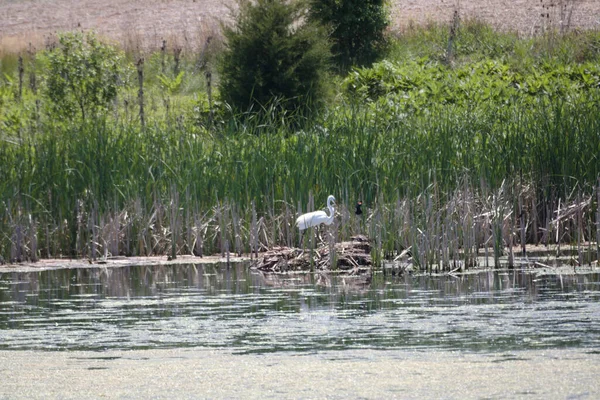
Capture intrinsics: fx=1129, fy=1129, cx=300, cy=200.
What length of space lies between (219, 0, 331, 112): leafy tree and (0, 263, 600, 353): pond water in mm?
10159

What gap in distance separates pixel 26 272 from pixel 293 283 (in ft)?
9.62

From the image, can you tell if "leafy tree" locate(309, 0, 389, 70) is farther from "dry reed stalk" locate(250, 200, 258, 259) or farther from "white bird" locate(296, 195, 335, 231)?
"white bird" locate(296, 195, 335, 231)

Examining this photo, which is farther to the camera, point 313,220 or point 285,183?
point 285,183

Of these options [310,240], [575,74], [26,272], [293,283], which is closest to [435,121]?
[310,240]

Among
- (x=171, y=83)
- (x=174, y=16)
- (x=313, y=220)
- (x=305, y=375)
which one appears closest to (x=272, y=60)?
(x=171, y=83)

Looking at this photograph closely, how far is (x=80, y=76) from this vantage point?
1941 cm

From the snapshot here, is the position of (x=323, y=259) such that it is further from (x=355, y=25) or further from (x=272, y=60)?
(x=355, y=25)

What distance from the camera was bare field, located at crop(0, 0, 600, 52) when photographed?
2968 cm

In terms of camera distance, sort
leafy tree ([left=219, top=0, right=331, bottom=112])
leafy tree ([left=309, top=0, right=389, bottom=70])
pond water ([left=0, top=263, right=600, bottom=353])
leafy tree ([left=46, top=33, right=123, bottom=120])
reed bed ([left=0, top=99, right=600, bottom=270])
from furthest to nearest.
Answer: leafy tree ([left=309, top=0, right=389, bottom=70]) < leafy tree ([left=219, top=0, right=331, bottom=112]) < leafy tree ([left=46, top=33, right=123, bottom=120]) < reed bed ([left=0, top=99, right=600, bottom=270]) < pond water ([left=0, top=263, right=600, bottom=353])

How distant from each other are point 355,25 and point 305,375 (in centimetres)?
2216

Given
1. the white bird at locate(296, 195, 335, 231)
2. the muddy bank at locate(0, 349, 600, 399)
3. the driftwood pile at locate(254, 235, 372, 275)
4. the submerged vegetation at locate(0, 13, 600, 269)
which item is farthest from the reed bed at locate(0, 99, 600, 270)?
the muddy bank at locate(0, 349, 600, 399)

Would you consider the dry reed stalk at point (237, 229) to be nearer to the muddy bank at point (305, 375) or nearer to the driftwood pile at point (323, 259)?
the driftwood pile at point (323, 259)

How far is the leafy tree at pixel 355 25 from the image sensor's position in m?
27.0

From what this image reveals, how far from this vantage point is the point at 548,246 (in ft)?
36.9
